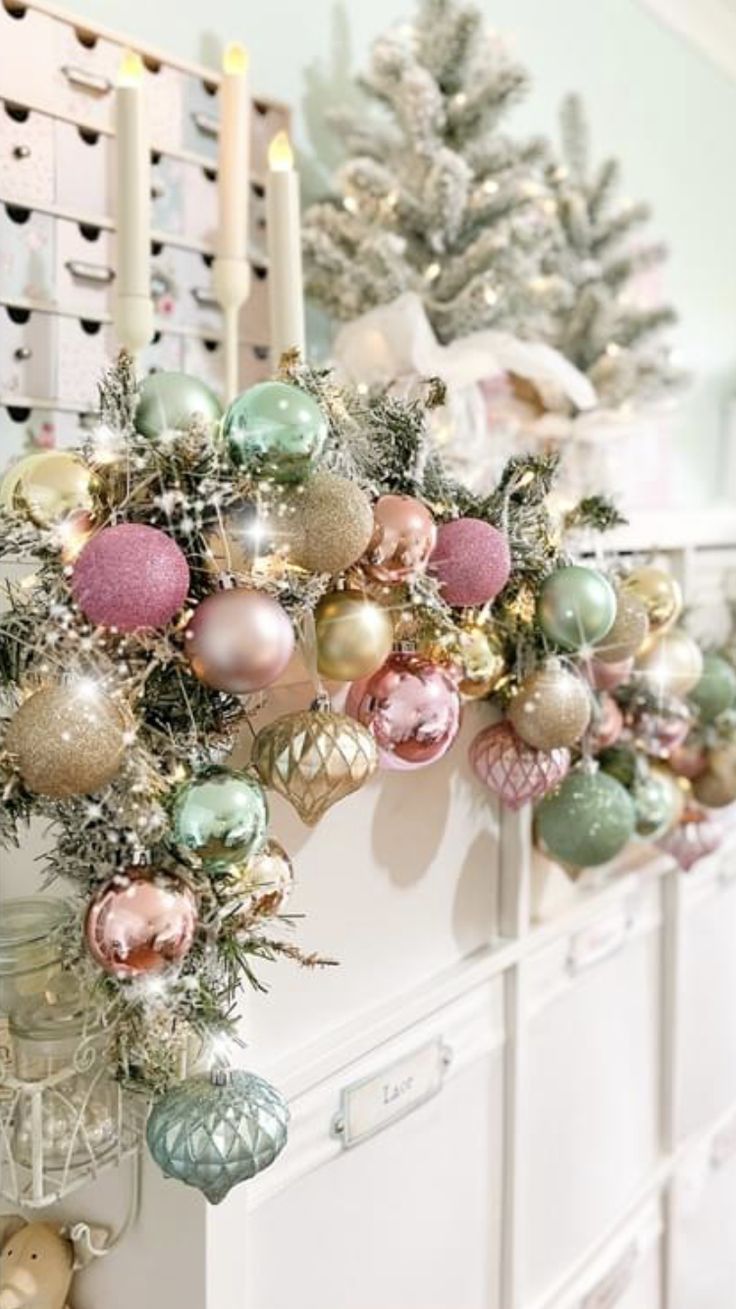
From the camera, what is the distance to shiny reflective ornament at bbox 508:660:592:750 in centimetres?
90

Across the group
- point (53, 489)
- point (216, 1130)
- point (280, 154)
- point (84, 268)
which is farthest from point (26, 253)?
point (216, 1130)

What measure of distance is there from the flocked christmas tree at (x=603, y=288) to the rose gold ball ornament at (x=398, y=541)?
837 millimetres

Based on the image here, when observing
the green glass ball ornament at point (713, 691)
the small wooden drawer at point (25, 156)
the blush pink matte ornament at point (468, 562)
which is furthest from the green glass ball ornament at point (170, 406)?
the green glass ball ornament at point (713, 691)

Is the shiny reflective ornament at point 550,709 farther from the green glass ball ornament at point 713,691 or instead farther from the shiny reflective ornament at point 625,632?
the green glass ball ornament at point 713,691

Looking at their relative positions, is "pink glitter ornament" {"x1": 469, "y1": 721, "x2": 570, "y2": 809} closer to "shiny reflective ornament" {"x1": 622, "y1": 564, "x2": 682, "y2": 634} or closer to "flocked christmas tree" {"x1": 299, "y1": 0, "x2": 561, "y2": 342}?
"shiny reflective ornament" {"x1": 622, "y1": 564, "x2": 682, "y2": 634}

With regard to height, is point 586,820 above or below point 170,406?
below

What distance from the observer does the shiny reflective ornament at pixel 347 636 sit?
75 cm

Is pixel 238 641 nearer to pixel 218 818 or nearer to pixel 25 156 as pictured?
pixel 218 818

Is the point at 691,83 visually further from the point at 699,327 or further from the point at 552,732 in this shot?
the point at 552,732

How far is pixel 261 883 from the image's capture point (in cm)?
71

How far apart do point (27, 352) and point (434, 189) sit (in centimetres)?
46

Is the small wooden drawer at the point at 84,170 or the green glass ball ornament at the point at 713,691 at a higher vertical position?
the small wooden drawer at the point at 84,170

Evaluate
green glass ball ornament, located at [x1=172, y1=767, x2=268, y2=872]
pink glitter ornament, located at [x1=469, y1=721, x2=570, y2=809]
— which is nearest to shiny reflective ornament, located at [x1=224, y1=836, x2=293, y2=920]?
green glass ball ornament, located at [x1=172, y1=767, x2=268, y2=872]

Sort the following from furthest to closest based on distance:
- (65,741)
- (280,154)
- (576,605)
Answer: (280,154)
(576,605)
(65,741)
